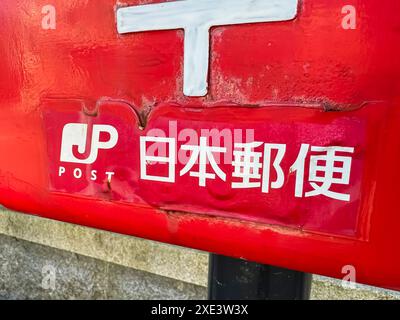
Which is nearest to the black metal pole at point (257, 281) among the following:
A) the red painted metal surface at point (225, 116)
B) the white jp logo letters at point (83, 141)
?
the red painted metal surface at point (225, 116)

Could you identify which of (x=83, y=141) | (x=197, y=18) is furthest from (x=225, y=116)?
(x=83, y=141)

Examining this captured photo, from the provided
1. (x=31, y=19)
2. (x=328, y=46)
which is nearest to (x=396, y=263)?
(x=328, y=46)

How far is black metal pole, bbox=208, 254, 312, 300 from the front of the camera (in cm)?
78

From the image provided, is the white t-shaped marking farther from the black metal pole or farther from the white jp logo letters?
the black metal pole

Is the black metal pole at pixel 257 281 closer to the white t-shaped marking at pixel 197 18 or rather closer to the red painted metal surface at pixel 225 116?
the red painted metal surface at pixel 225 116

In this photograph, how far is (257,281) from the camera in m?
0.78

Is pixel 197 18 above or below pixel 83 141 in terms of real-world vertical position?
above

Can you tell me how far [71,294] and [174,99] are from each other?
1443 mm

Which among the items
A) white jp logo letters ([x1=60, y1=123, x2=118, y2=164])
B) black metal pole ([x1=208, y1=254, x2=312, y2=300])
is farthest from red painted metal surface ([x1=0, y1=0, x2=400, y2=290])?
black metal pole ([x1=208, y1=254, x2=312, y2=300])

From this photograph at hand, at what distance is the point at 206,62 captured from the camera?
563mm

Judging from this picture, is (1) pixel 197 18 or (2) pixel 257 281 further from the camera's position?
(2) pixel 257 281

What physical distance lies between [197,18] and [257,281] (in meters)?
0.51

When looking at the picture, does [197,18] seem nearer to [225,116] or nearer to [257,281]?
[225,116]

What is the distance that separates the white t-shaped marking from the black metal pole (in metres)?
0.39
